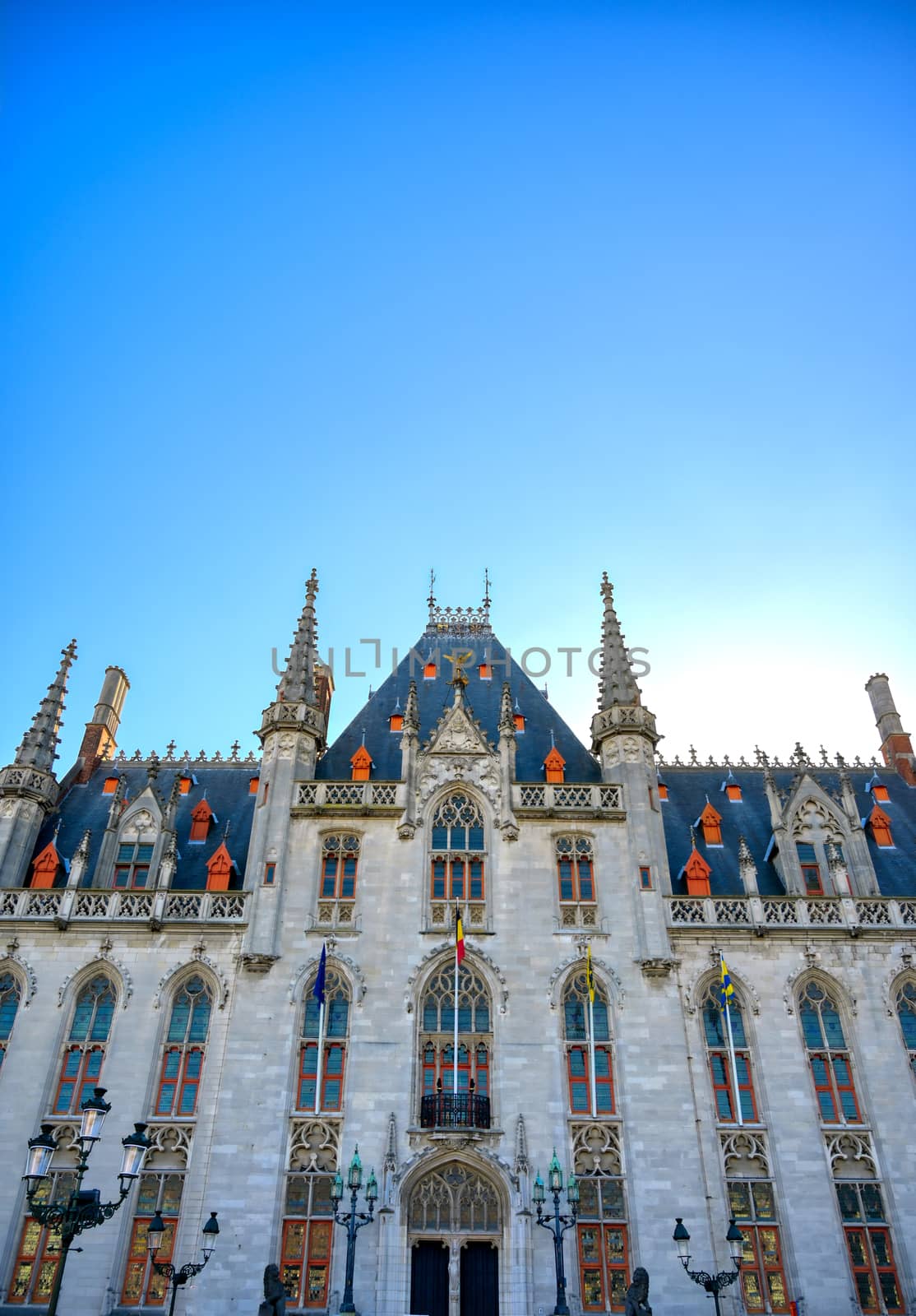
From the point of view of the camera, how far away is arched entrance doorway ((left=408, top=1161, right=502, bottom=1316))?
26688mm

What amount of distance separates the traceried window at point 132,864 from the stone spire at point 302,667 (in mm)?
7142

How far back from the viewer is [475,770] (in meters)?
34.5

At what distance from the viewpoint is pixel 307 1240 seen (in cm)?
2705

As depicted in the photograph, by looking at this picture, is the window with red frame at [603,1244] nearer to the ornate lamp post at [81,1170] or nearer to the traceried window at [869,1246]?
the traceried window at [869,1246]

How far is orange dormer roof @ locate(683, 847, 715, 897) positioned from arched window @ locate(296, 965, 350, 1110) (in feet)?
38.9

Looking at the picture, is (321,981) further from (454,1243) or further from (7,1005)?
(7,1005)

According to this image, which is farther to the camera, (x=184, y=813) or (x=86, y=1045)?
(x=184, y=813)

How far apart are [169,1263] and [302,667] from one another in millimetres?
19349

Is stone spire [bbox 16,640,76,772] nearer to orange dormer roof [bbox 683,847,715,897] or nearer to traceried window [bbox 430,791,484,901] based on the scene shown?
traceried window [bbox 430,791,484,901]

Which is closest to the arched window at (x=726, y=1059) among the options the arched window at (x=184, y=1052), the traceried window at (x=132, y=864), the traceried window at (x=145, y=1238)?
the arched window at (x=184, y=1052)

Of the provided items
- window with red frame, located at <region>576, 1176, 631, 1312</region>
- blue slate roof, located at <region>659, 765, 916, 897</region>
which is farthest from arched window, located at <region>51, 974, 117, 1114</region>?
blue slate roof, located at <region>659, 765, 916, 897</region>

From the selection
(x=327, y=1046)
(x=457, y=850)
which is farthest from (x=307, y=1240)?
(x=457, y=850)

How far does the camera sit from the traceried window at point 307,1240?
86.7 ft

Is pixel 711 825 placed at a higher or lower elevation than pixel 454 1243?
higher
